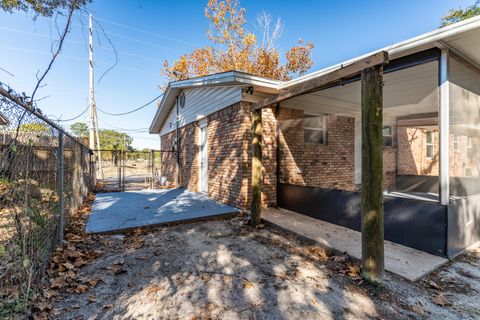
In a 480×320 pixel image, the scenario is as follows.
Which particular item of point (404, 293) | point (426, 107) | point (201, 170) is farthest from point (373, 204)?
point (201, 170)

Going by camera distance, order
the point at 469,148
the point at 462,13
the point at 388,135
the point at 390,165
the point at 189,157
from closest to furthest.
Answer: the point at 469,148
the point at 390,165
the point at 388,135
the point at 189,157
the point at 462,13

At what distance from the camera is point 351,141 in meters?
6.86

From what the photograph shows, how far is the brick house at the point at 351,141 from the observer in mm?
3180

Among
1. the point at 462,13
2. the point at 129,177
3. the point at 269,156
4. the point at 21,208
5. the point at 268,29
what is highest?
the point at 462,13

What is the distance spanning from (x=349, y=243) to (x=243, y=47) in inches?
604

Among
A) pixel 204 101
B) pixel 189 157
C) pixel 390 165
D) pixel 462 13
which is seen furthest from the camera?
pixel 462 13

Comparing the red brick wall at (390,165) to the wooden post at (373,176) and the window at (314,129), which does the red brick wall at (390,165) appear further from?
the wooden post at (373,176)

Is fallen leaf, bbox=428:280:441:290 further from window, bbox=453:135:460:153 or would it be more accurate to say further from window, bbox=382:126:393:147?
window, bbox=382:126:393:147

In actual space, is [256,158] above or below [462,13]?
below

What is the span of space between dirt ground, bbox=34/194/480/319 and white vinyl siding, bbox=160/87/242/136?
12.0 feet

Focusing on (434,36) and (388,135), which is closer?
(434,36)

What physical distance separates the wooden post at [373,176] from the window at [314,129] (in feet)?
12.0

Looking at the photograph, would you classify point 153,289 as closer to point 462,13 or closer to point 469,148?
point 469,148

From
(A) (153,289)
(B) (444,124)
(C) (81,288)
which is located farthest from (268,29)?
(C) (81,288)
